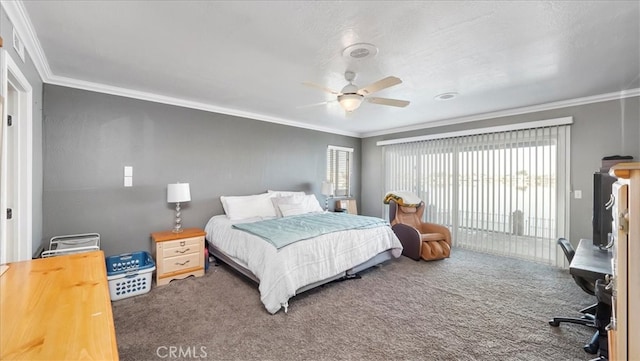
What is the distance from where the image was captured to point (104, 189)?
3.33m

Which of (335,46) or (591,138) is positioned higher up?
(335,46)

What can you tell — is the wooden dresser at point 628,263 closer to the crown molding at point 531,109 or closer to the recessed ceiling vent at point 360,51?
the recessed ceiling vent at point 360,51

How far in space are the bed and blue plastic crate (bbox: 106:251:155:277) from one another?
0.78 meters

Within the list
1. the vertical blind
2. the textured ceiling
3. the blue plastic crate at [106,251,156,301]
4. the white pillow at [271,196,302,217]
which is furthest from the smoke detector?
the blue plastic crate at [106,251,156,301]

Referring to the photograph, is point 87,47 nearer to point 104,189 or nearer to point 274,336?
point 104,189

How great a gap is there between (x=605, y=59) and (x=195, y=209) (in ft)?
16.7

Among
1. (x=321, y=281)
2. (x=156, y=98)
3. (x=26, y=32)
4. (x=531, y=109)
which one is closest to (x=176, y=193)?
(x=156, y=98)

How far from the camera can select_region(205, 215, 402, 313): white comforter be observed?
2.57 metres

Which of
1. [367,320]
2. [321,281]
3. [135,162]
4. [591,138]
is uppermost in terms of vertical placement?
[591,138]

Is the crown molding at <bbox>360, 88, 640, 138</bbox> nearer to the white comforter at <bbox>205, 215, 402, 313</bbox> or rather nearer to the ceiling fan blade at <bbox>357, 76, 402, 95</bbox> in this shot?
the white comforter at <bbox>205, 215, 402, 313</bbox>

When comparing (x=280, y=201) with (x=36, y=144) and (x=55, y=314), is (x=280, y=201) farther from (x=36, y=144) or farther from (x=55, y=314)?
(x=55, y=314)

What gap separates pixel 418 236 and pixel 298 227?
2.06 metres

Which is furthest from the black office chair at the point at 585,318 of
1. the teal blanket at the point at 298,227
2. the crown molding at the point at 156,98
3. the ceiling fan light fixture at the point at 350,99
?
the crown molding at the point at 156,98

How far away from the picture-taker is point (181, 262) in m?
3.38
